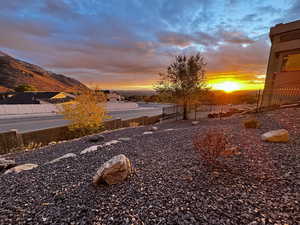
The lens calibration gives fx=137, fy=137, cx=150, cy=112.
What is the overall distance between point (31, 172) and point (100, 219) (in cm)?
236

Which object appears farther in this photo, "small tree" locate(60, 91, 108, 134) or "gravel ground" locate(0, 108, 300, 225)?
"small tree" locate(60, 91, 108, 134)

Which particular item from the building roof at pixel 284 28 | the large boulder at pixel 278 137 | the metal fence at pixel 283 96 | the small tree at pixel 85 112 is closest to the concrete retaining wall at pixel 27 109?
the small tree at pixel 85 112

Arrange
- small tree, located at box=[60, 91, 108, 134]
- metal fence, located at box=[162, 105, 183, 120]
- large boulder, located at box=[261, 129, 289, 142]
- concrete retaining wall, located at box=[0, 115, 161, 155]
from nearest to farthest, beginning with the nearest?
1. large boulder, located at box=[261, 129, 289, 142]
2. concrete retaining wall, located at box=[0, 115, 161, 155]
3. small tree, located at box=[60, 91, 108, 134]
4. metal fence, located at box=[162, 105, 183, 120]

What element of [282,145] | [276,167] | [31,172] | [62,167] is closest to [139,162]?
[62,167]

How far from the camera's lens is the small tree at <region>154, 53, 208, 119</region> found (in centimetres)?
1121

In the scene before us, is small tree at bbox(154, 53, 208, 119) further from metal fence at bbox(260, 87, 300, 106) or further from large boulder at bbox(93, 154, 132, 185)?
large boulder at bbox(93, 154, 132, 185)

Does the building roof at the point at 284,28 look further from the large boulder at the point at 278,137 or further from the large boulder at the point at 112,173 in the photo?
the large boulder at the point at 112,173

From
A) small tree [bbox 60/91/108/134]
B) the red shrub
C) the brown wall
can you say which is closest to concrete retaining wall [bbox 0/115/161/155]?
small tree [bbox 60/91/108/134]

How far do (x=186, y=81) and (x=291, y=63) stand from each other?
801cm

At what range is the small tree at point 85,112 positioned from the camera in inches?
333

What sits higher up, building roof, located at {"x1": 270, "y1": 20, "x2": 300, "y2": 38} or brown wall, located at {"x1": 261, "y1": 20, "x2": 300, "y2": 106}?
building roof, located at {"x1": 270, "y1": 20, "x2": 300, "y2": 38}

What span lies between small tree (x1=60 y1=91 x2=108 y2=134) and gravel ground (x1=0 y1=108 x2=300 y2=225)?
19.7ft

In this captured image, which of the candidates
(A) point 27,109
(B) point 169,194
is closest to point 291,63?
(B) point 169,194

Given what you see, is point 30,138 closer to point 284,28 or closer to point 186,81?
point 186,81
